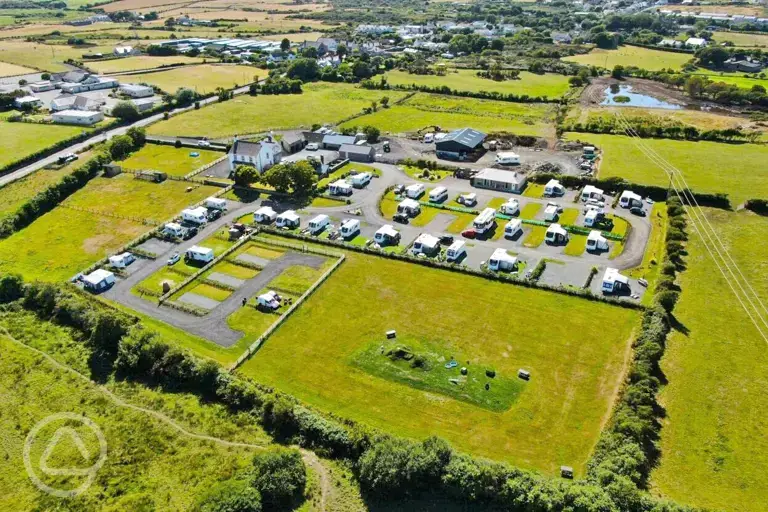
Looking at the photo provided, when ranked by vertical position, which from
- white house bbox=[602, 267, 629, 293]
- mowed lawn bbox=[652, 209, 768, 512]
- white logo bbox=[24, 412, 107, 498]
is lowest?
white logo bbox=[24, 412, 107, 498]

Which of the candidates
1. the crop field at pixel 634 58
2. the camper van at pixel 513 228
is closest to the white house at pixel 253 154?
the camper van at pixel 513 228

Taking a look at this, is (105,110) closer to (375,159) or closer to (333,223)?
(375,159)

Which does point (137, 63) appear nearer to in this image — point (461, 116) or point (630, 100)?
point (461, 116)

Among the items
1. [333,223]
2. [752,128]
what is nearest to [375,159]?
[333,223]

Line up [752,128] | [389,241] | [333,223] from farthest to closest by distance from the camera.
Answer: [752,128] < [333,223] < [389,241]

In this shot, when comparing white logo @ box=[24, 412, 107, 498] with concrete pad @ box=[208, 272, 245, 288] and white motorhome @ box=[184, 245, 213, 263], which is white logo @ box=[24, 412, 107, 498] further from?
white motorhome @ box=[184, 245, 213, 263]

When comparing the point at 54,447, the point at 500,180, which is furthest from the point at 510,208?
the point at 54,447

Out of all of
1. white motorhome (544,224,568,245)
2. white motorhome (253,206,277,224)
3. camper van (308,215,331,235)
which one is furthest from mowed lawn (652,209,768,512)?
white motorhome (253,206,277,224)
